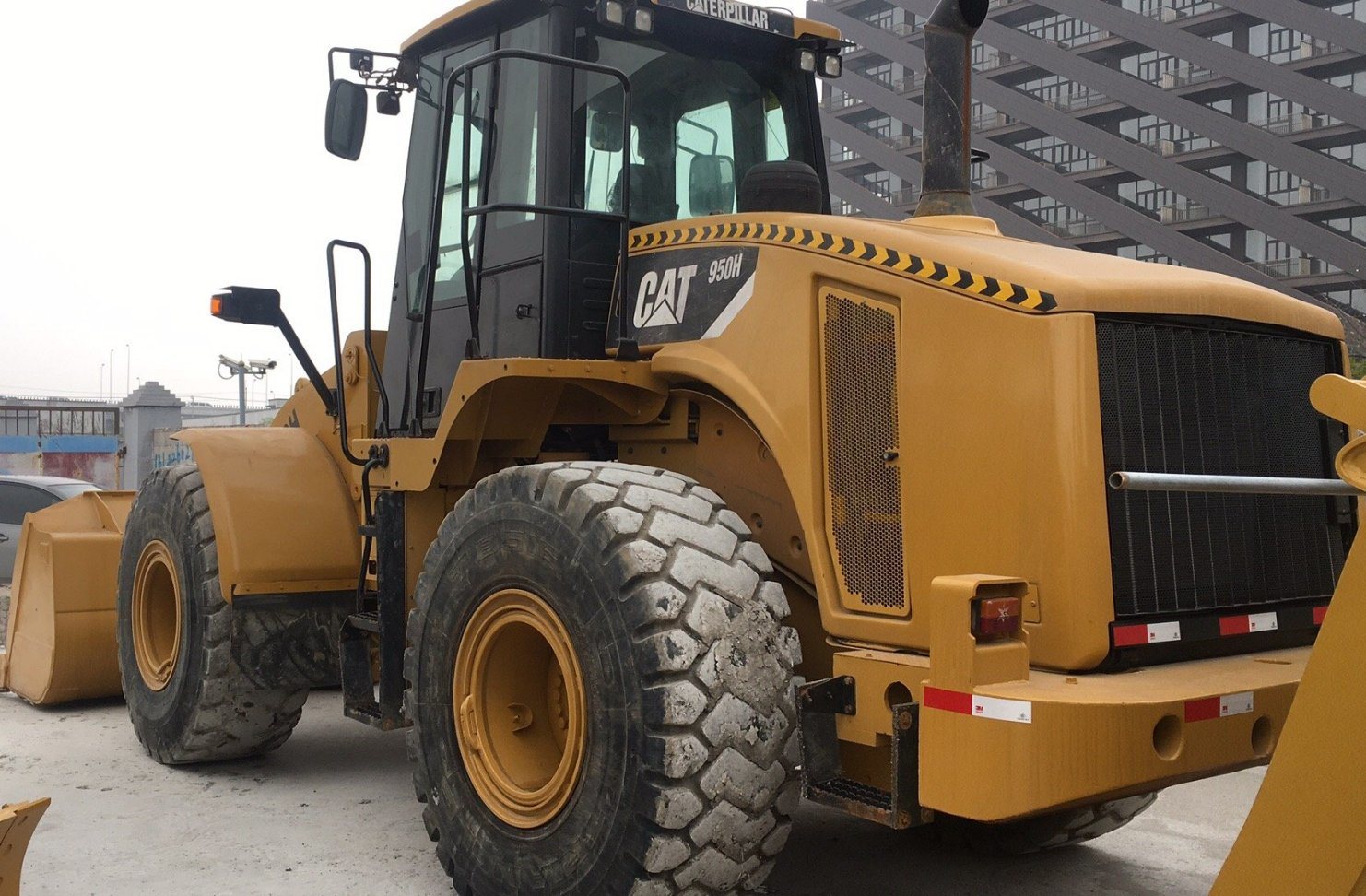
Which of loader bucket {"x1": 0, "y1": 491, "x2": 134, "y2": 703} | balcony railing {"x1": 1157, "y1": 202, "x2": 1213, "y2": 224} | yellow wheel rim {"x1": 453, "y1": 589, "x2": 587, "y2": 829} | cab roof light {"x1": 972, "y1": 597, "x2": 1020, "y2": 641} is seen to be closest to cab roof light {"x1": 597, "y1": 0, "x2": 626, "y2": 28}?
yellow wheel rim {"x1": 453, "y1": 589, "x2": 587, "y2": 829}

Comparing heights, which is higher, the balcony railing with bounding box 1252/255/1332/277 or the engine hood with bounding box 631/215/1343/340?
the balcony railing with bounding box 1252/255/1332/277

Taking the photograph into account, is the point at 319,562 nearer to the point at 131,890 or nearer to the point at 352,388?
the point at 352,388

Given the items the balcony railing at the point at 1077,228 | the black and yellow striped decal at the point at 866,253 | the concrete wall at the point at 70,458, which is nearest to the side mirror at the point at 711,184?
the black and yellow striped decal at the point at 866,253

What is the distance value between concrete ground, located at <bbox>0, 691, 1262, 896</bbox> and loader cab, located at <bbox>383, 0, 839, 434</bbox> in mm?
1643

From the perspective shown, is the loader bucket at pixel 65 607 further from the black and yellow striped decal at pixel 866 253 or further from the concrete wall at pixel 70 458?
the concrete wall at pixel 70 458

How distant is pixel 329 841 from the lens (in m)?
5.29

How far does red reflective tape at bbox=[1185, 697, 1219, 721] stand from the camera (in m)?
3.34

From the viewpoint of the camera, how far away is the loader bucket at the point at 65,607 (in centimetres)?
759

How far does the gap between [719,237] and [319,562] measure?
2.61 metres

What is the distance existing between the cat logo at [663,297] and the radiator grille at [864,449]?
0.69 m

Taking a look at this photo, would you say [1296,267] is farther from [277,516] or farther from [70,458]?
[277,516]

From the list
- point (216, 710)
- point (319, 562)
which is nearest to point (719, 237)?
point (319, 562)

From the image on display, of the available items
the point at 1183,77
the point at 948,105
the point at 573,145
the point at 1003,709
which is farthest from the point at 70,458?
the point at 1183,77

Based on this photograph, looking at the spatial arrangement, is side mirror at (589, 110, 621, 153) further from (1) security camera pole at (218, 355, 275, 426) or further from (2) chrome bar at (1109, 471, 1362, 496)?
(1) security camera pole at (218, 355, 275, 426)
